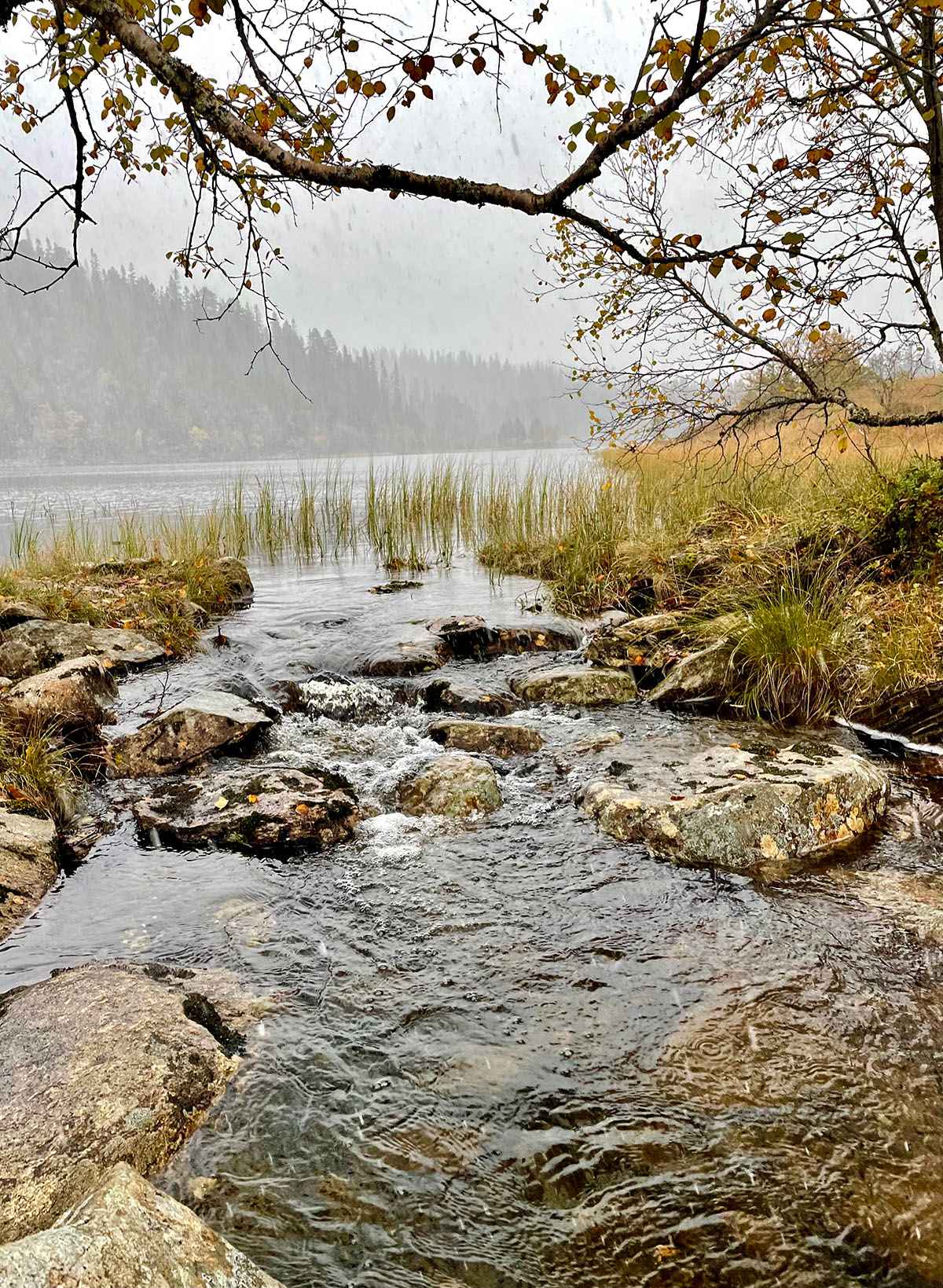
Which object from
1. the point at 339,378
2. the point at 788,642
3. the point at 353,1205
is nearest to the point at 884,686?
the point at 788,642

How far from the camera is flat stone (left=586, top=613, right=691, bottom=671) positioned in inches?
253

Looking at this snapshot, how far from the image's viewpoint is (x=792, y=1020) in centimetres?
249

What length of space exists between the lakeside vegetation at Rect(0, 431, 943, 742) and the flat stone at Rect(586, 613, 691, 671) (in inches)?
9.8

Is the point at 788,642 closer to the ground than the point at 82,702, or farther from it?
farther from it

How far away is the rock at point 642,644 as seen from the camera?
6.37 meters

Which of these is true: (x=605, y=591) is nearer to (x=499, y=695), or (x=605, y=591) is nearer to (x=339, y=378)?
(x=499, y=695)

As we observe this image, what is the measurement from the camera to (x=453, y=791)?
13.9 feet

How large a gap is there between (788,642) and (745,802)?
1974 mm

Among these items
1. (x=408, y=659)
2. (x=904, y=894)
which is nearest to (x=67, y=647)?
(x=408, y=659)

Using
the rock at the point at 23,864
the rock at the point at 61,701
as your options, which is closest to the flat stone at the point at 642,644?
the rock at the point at 61,701

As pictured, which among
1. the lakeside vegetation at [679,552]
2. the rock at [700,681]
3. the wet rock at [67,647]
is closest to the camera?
the lakeside vegetation at [679,552]

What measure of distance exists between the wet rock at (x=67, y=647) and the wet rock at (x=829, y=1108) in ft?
19.0

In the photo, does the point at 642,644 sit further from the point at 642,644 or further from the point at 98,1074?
the point at 98,1074

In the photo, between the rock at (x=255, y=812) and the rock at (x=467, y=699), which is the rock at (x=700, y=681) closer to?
the rock at (x=467, y=699)
